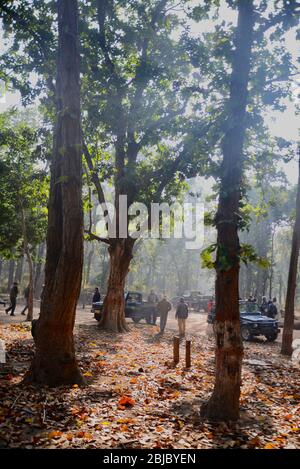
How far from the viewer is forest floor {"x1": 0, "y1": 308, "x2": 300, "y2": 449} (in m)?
5.96

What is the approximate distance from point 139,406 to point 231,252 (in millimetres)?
3446

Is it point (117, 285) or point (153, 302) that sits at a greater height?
point (117, 285)

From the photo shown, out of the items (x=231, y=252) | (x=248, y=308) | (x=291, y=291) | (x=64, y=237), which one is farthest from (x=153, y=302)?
(x=231, y=252)

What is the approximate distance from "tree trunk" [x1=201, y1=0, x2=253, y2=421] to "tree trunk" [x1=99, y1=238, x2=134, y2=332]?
40.4ft

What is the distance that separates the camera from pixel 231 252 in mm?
6930

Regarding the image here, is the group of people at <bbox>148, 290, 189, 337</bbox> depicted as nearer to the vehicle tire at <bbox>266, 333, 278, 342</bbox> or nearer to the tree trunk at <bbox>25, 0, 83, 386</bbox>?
the vehicle tire at <bbox>266, 333, 278, 342</bbox>

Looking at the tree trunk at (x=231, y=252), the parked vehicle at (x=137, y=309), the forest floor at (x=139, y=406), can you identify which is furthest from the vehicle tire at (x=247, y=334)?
the tree trunk at (x=231, y=252)

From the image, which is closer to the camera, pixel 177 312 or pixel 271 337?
pixel 177 312

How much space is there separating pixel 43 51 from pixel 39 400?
11.8m

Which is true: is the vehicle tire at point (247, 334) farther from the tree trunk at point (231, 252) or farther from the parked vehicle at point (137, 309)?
the tree trunk at point (231, 252)

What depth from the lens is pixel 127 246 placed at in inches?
771

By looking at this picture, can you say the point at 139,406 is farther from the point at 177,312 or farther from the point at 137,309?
the point at 137,309

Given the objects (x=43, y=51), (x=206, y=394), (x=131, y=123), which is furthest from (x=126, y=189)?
(x=206, y=394)

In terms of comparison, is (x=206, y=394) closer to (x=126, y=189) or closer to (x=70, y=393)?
(x=70, y=393)
